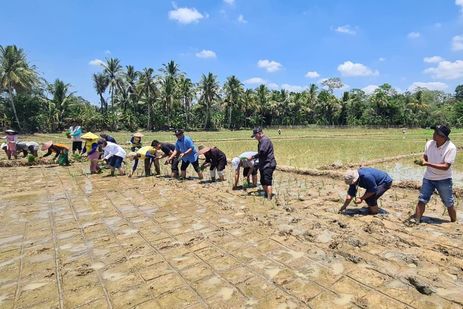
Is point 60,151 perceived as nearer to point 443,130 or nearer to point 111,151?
point 111,151

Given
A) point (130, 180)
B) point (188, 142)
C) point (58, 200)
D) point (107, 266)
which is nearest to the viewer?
point (107, 266)

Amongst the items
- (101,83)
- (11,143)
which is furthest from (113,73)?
(11,143)

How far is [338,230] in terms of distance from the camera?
4.84 meters

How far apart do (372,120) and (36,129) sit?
146ft

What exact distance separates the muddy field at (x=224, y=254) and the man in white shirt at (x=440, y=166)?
41 cm

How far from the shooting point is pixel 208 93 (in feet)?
155

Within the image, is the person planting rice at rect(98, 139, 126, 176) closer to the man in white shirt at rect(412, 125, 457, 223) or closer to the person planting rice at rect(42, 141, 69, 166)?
the person planting rice at rect(42, 141, 69, 166)

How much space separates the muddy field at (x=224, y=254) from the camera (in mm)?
3111

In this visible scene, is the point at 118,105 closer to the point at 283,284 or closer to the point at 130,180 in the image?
the point at 130,180

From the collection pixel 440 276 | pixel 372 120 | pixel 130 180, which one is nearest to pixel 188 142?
pixel 130 180

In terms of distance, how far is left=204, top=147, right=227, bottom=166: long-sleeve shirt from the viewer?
8.19 meters

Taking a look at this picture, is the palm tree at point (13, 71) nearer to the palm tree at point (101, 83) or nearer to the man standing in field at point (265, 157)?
the palm tree at point (101, 83)

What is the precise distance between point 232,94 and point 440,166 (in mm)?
45469

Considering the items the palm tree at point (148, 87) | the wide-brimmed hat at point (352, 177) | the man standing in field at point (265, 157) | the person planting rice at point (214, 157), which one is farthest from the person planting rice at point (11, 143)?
the palm tree at point (148, 87)
